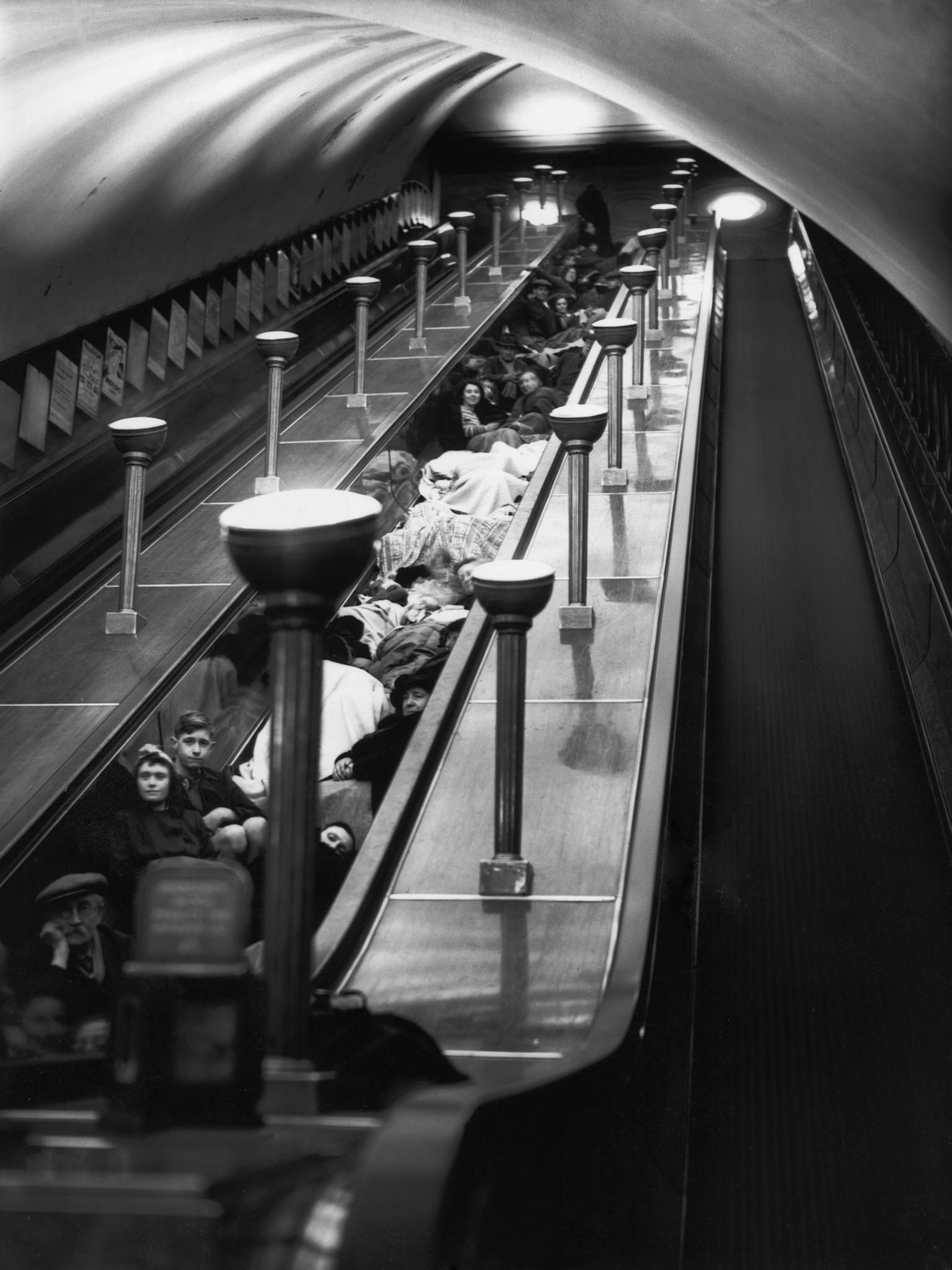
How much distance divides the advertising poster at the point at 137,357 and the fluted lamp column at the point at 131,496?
3691mm

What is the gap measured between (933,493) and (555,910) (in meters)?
3.53

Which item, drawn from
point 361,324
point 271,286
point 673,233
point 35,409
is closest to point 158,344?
point 35,409

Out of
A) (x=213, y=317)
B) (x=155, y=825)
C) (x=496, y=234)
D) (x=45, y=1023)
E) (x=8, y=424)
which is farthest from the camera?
(x=496, y=234)

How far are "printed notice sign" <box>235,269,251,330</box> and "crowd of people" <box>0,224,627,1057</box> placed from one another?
2.65 m

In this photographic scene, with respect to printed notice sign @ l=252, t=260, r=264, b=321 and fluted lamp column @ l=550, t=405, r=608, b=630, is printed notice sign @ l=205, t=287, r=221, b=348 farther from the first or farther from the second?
fluted lamp column @ l=550, t=405, r=608, b=630

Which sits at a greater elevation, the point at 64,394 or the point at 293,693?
the point at 64,394

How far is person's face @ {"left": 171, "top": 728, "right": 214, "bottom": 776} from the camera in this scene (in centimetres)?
443

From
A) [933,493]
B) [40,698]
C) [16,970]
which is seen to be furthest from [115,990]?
[933,493]

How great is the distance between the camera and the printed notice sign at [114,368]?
8.53 meters

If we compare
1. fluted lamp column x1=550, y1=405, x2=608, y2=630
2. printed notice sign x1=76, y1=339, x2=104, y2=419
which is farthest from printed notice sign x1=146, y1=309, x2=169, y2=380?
fluted lamp column x1=550, y1=405, x2=608, y2=630

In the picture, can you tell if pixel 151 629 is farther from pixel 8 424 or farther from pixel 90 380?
pixel 90 380

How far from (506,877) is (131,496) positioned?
8.04 feet

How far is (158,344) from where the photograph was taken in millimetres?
9375

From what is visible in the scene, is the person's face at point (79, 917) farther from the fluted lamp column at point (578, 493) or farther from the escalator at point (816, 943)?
the fluted lamp column at point (578, 493)
